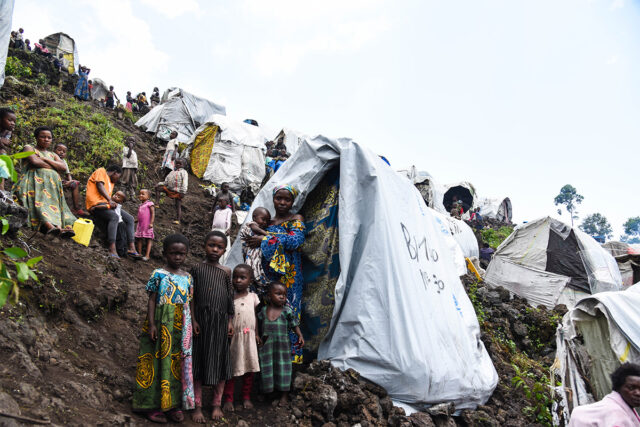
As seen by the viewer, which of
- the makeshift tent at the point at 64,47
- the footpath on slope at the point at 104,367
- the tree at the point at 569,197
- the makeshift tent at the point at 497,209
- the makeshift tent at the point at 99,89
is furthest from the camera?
the tree at the point at 569,197

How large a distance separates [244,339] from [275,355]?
268 millimetres

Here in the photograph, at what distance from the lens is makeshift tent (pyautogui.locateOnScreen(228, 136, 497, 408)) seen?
2.87 metres

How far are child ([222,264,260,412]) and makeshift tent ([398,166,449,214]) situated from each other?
1276 cm

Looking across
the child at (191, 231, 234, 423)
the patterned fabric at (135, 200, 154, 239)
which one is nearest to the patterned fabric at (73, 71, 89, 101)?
the patterned fabric at (135, 200, 154, 239)

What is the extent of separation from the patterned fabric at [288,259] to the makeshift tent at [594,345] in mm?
2462

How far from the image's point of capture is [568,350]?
3.67 m

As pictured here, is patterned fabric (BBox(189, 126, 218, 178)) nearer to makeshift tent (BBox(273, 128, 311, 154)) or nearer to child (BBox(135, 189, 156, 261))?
makeshift tent (BBox(273, 128, 311, 154))

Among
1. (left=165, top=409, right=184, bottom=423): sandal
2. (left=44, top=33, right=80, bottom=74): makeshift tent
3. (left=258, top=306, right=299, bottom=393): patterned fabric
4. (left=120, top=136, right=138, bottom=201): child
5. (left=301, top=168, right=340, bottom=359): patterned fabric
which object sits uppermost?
(left=44, top=33, right=80, bottom=74): makeshift tent

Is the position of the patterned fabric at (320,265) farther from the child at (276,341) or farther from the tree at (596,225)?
the tree at (596,225)

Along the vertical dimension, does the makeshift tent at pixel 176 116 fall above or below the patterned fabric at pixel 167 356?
above

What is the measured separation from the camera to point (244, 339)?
2.73 m

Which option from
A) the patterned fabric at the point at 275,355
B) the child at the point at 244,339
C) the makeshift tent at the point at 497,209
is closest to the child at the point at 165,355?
the child at the point at 244,339

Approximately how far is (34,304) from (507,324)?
5677mm

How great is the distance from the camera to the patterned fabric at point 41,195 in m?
3.75
